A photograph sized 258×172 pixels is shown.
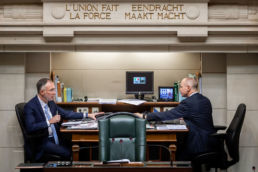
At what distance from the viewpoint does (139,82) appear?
574 cm

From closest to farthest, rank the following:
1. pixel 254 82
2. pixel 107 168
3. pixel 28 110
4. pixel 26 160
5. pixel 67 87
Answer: pixel 107 168 → pixel 28 110 → pixel 26 160 → pixel 254 82 → pixel 67 87

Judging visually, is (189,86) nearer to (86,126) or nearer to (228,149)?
(228,149)

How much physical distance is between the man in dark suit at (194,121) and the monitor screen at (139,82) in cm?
92

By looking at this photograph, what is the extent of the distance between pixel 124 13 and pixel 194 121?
69.2 inches

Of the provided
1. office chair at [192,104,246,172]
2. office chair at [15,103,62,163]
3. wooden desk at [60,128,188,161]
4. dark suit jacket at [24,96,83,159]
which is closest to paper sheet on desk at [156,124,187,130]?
wooden desk at [60,128,188,161]

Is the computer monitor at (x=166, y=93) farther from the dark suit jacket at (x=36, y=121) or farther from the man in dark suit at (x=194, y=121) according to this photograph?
the dark suit jacket at (x=36, y=121)

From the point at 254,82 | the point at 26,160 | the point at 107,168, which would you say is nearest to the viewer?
the point at 107,168

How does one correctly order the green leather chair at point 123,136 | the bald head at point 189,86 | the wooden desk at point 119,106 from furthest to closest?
the wooden desk at point 119,106, the bald head at point 189,86, the green leather chair at point 123,136

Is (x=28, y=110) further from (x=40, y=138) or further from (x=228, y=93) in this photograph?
(x=228, y=93)

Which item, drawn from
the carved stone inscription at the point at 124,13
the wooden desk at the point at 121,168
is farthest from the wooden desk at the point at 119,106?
the wooden desk at the point at 121,168

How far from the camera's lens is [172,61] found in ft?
19.7

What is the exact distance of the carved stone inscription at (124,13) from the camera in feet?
16.0

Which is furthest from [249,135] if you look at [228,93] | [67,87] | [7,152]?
[7,152]

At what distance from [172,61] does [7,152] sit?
300 centimetres
